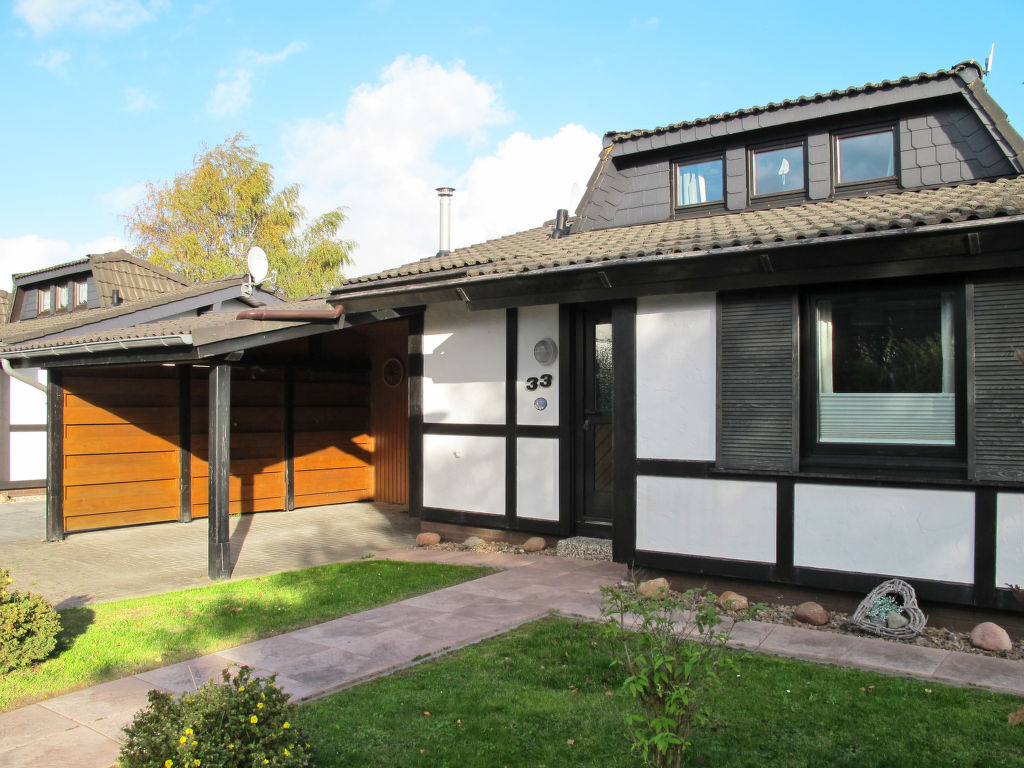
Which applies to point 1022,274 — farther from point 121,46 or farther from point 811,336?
point 121,46

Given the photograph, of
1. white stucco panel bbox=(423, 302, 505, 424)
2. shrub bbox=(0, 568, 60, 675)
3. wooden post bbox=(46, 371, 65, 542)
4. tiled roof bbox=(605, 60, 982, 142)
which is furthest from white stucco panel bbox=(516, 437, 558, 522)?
wooden post bbox=(46, 371, 65, 542)

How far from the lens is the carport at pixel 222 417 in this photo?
805cm

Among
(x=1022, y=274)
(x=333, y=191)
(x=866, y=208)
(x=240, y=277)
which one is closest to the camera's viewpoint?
(x=1022, y=274)

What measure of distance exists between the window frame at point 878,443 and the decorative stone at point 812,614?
3.55 ft

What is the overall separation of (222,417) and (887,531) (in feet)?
20.6

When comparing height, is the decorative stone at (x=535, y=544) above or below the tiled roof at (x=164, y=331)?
below

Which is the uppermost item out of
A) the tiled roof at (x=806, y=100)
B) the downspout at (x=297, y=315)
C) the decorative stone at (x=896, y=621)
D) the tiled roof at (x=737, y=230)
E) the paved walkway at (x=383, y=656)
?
the tiled roof at (x=806, y=100)

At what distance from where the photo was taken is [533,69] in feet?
41.3

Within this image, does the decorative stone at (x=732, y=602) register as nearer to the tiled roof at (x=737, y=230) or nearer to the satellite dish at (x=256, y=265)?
the tiled roof at (x=737, y=230)

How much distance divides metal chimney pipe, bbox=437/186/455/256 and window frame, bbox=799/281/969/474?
687 centimetres

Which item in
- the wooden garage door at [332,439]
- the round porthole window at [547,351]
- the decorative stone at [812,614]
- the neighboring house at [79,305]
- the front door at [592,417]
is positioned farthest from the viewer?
the neighboring house at [79,305]

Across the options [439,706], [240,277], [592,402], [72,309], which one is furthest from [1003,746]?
[72,309]

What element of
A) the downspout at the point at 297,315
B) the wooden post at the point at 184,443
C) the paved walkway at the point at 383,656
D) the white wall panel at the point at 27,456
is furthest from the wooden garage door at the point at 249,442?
the paved walkway at the point at 383,656

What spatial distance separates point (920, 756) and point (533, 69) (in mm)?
11564
